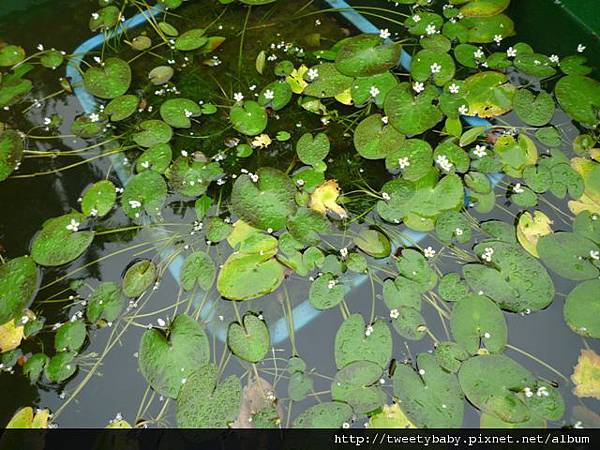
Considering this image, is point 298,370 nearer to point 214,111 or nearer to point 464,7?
point 214,111

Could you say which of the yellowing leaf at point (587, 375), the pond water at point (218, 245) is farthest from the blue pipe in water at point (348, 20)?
the yellowing leaf at point (587, 375)

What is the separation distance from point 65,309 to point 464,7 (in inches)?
75.9

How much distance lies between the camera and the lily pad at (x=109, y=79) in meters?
1.94

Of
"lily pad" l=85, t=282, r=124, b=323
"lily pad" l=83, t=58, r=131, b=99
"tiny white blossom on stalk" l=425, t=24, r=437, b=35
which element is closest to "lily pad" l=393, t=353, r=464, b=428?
"lily pad" l=85, t=282, r=124, b=323

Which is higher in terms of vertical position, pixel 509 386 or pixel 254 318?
pixel 254 318

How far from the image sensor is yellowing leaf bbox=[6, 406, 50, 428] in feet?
4.56

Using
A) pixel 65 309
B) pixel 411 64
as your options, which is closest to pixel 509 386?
pixel 411 64

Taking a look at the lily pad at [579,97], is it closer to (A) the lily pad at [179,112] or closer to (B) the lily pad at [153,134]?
(A) the lily pad at [179,112]

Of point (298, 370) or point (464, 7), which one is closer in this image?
point (298, 370)

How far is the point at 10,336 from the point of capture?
4.92 ft

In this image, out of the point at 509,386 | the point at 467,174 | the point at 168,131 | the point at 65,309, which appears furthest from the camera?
the point at 168,131

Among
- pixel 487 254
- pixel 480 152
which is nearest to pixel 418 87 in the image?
pixel 480 152

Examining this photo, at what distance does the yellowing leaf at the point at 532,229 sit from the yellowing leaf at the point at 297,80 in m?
0.93

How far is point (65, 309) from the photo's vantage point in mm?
1557
